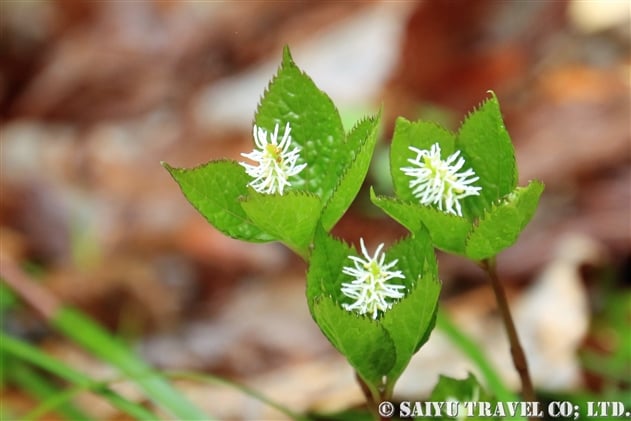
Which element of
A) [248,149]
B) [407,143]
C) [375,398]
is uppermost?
[248,149]

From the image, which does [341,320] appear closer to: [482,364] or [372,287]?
[372,287]

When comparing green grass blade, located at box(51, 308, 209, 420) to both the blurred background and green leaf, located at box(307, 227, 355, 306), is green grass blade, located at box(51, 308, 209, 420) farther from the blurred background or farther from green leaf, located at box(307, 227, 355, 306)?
green leaf, located at box(307, 227, 355, 306)

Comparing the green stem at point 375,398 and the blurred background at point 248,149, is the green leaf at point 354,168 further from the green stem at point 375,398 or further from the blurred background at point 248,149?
the blurred background at point 248,149

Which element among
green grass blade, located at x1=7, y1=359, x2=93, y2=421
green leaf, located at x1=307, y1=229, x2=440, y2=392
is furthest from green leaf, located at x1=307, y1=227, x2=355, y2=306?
green grass blade, located at x1=7, y1=359, x2=93, y2=421

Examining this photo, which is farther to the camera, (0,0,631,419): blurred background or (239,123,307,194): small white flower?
(0,0,631,419): blurred background

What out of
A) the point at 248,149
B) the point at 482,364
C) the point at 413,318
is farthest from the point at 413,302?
the point at 248,149

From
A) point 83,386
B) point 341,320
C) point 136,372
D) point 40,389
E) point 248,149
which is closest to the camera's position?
point 341,320

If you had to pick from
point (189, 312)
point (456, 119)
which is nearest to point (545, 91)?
point (456, 119)
